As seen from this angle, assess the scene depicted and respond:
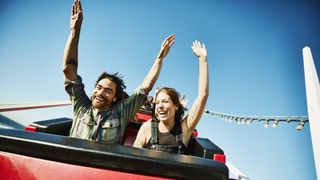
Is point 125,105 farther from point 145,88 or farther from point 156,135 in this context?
point 156,135

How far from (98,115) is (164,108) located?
0.47 meters

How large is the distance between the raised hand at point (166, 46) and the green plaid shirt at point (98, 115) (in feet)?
1.25

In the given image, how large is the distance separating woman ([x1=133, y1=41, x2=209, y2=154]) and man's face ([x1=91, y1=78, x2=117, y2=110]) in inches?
13.1

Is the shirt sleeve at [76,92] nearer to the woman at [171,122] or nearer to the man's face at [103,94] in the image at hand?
the man's face at [103,94]

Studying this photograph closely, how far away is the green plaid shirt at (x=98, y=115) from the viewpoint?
53.9 inches

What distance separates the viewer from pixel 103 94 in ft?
4.73

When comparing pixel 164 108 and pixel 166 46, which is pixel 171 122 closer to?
pixel 164 108

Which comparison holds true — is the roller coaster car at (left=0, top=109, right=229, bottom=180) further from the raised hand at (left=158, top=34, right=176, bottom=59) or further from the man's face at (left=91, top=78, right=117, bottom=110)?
the raised hand at (left=158, top=34, right=176, bottom=59)

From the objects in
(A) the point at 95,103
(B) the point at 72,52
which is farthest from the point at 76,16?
(A) the point at 95,103

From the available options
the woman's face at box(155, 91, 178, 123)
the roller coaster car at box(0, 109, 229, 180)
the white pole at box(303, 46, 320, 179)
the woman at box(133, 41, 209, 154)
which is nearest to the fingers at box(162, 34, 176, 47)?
the woman at box(133, 41, 209, 154)

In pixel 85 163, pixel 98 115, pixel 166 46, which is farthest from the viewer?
pixel 166 46

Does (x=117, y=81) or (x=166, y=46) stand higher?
(x=166, y=46)

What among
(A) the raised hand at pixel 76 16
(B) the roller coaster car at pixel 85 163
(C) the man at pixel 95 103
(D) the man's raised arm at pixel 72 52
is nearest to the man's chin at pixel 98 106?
(C) the man at pixel 95 103

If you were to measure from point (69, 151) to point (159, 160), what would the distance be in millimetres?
212
